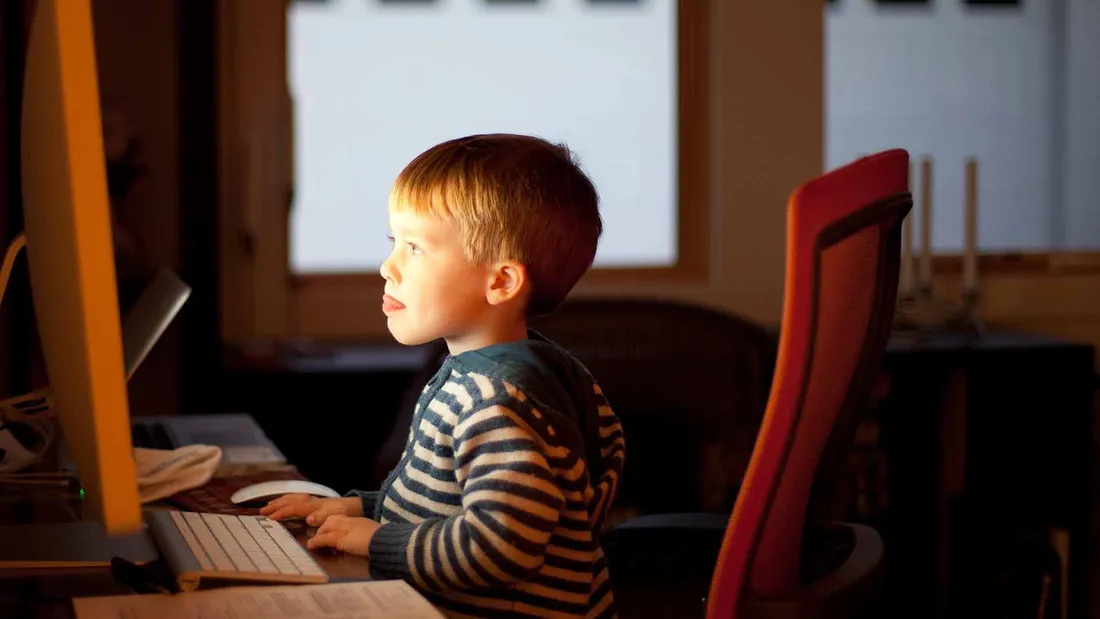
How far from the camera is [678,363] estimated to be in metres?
1.75

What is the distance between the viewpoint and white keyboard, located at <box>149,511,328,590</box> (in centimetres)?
90

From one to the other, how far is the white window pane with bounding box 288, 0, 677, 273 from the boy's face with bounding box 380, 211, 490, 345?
1552mm

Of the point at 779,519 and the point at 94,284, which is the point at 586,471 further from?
the point at 94,284

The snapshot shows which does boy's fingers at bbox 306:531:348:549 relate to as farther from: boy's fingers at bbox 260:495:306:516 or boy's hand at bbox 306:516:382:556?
boy's fingers at bbox 260:495:306:516

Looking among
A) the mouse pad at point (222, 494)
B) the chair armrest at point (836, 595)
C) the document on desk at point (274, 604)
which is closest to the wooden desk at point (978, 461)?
the chair armrest at point (836, 595)

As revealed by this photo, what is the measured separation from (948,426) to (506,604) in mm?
1630

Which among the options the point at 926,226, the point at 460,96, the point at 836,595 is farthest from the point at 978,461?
the point at 836,595

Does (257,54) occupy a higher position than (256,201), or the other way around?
(257,54)

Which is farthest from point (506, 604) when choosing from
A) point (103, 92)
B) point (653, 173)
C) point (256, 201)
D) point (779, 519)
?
point (653, 173)

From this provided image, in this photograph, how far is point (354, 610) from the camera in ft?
2.72

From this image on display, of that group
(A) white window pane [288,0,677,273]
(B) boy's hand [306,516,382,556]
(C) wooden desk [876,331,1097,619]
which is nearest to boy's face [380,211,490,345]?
(B) boy's hand [306,516,382,556]

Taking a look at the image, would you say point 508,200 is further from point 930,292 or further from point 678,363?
point 930,292

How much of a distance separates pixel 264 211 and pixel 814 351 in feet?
5.58

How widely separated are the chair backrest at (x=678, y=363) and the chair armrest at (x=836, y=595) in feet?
1.70
